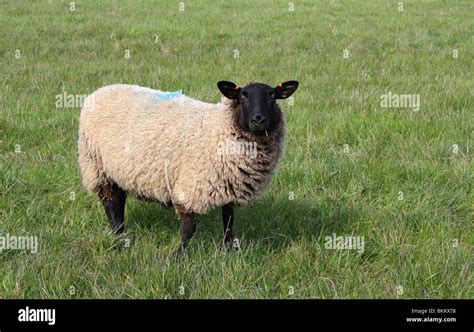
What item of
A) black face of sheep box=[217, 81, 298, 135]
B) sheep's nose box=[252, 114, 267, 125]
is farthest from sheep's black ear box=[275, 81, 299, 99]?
sheep's nose box=[252, 114, 267, 125]

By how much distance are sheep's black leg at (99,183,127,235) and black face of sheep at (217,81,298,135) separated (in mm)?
1265

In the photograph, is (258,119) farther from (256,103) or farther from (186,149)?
(186,149)

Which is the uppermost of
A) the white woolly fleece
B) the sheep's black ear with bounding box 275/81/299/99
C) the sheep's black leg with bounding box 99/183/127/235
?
the sheep's black ear with bounding box 275/81/299/99

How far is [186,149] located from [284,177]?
141cm

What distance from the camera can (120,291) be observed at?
329 cm

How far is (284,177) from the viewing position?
527 centimetres

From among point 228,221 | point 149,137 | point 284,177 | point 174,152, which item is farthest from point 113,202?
point 284,177

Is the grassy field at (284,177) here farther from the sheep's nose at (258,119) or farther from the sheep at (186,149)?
the sheep's nose at (258,119)

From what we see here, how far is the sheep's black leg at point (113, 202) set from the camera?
178 inches

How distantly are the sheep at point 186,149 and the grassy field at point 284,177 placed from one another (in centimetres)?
29

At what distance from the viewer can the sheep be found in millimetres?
4023

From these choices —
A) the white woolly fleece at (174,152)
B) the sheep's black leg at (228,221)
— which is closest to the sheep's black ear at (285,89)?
the white woolly fleece at (174,152)

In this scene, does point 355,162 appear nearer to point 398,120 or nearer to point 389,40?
point 398,120

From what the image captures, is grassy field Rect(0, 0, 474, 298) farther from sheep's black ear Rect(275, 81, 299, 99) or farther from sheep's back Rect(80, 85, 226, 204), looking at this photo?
sheep's black ear Rect(275, 81, 299, 99)
